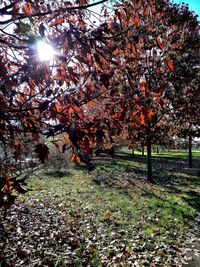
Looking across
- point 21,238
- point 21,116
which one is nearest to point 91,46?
point 21,116

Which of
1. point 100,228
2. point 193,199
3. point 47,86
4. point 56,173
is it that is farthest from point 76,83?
point 56,173

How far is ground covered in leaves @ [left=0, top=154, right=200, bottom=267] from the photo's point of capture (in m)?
5.86

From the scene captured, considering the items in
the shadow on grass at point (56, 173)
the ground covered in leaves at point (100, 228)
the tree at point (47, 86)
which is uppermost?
the tree at point (47, 86)

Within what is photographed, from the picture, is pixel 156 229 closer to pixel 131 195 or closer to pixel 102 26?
pixel 131 195

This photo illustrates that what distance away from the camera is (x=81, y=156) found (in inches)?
107

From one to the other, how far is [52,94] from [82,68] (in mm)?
818

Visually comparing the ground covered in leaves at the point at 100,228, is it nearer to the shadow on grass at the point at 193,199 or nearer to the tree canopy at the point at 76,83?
the shadow on grass at the point at 193,199

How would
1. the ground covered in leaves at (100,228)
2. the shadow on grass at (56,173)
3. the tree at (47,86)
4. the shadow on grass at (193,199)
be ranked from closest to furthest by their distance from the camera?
the tree at (47,86), the ground covered in leaves at (100,228), the shadow on grass at (193,199), the shadow on grass at (56,173)

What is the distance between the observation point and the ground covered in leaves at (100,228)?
231 inches

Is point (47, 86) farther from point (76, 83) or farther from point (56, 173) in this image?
point (56, 173)

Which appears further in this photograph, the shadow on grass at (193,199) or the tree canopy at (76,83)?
the shadow on grass at (193,199)

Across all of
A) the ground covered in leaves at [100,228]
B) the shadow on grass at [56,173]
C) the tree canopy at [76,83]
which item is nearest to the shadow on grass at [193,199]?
the ground covered in leaves at [100,228]

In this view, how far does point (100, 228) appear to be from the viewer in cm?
766

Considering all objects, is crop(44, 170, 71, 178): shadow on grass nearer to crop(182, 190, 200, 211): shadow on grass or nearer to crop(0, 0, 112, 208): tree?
crop(182, 190, 200, 211): shadow on grass
